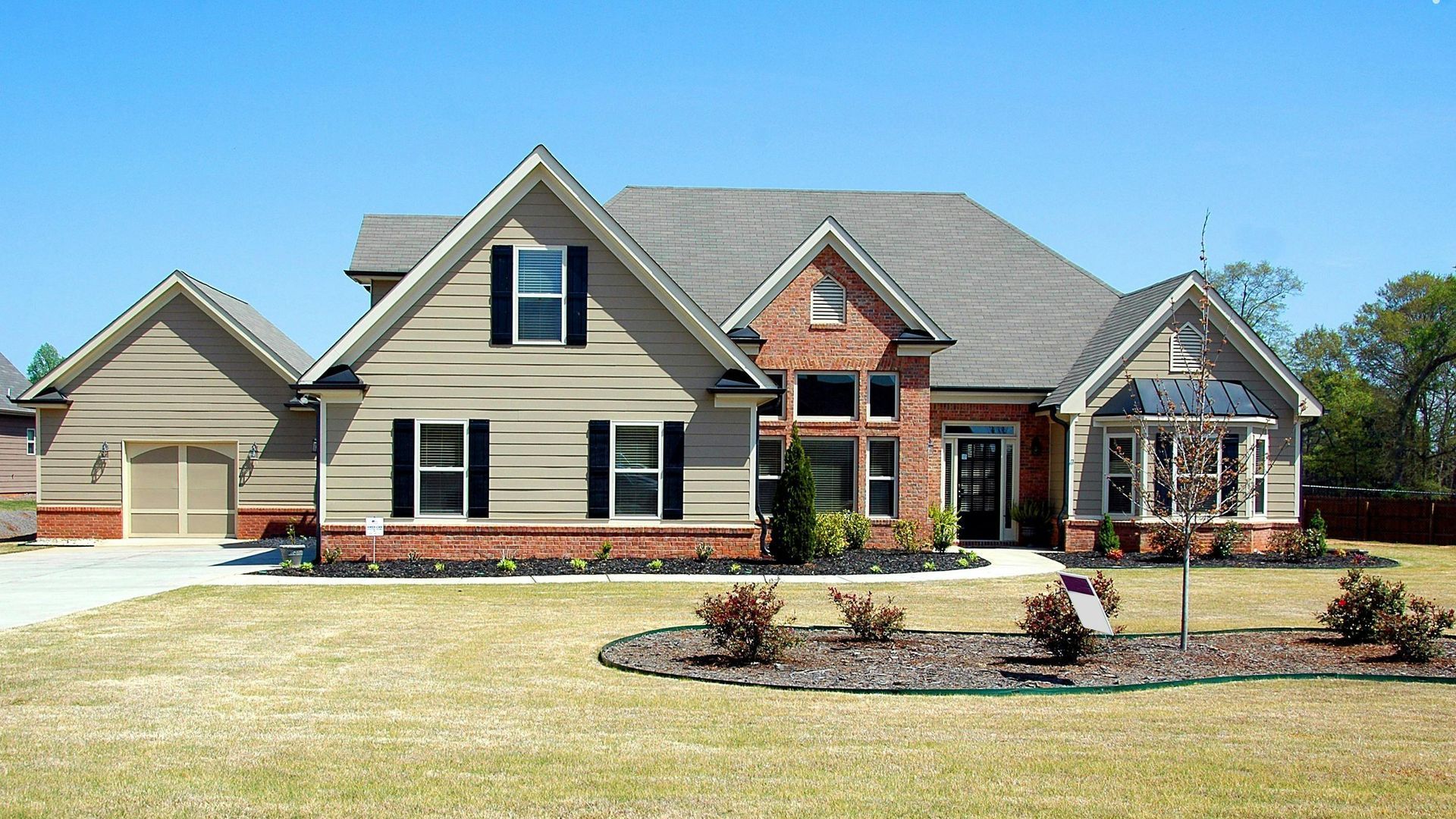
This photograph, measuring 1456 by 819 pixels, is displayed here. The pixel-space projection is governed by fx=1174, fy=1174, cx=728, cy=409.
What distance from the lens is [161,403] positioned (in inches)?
1049

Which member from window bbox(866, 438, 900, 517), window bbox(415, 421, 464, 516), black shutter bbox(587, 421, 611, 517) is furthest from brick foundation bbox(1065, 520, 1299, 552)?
window bbox(415, 421, 464, 516)

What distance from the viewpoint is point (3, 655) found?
1128 cm

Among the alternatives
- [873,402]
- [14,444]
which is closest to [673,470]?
[873,402]

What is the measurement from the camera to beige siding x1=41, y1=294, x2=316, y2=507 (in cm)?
2647

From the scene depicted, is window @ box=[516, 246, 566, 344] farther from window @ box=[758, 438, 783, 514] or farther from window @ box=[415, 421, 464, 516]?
window @ box=[758, 438, 783, 514]

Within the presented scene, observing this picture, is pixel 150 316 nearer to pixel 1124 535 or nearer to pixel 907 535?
pixel 907 535

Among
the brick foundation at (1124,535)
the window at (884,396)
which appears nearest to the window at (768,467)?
the window at (884,396)

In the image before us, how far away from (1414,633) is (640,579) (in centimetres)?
1091

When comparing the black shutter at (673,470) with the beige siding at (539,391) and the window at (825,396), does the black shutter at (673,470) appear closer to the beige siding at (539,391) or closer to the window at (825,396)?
the beige siding at (539,391)

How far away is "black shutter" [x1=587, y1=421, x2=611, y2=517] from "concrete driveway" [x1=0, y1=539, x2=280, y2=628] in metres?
5.87

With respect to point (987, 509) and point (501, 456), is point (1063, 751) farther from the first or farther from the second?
point (987, 509)

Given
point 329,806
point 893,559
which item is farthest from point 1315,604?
point 329,806

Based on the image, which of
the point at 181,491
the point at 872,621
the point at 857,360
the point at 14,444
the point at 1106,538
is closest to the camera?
the point at 872,621

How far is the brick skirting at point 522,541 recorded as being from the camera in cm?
2041
